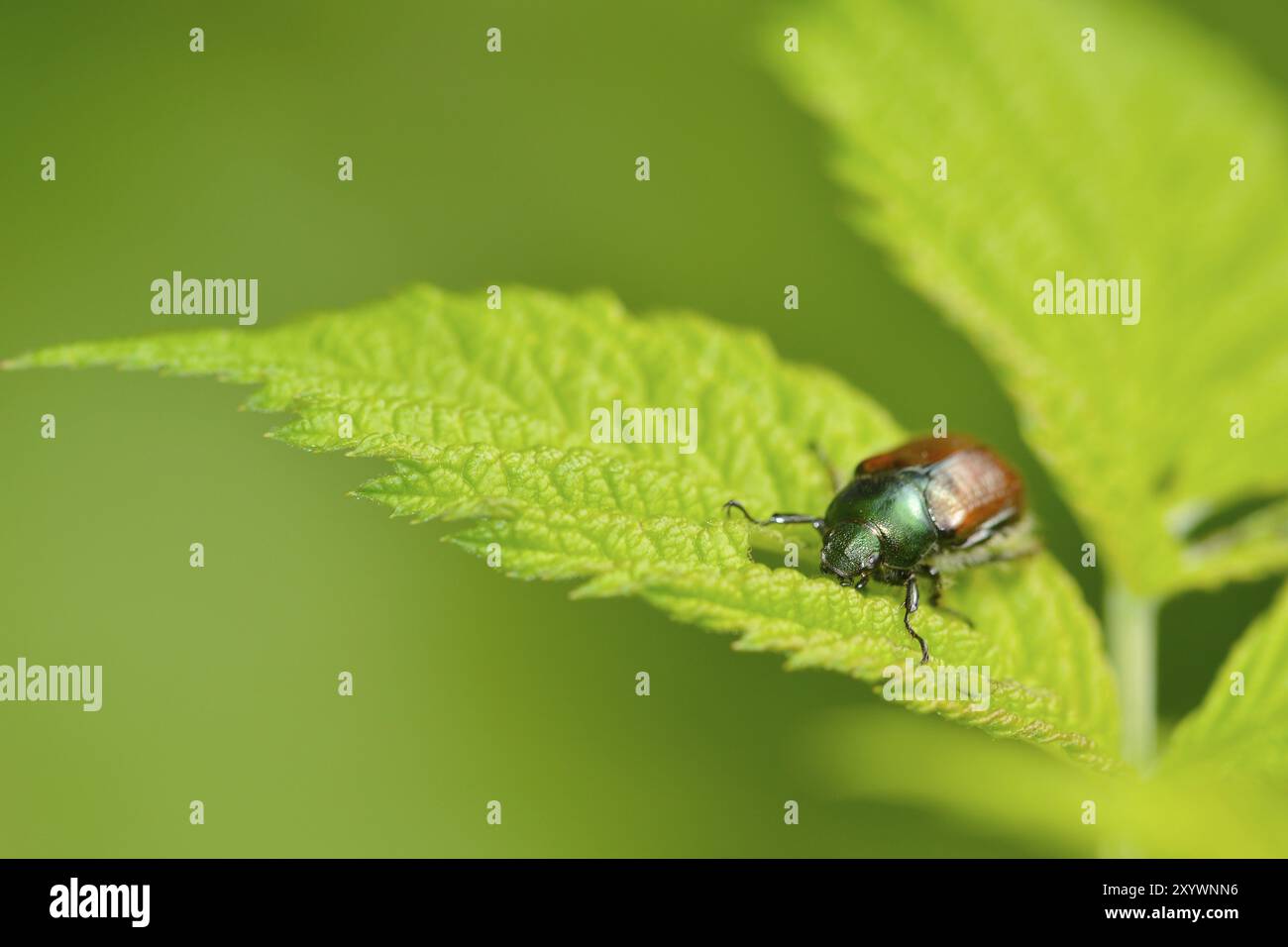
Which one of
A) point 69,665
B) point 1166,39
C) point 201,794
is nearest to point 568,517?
point 1166,39

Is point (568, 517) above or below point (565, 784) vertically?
above

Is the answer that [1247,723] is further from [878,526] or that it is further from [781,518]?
[781,518]

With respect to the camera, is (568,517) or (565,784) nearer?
(568,517)

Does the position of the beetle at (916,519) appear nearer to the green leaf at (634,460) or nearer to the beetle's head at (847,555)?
the beetle's head at (847,555)

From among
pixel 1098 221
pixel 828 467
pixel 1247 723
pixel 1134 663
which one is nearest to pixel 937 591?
pixel 828 467

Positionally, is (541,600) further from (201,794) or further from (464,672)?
(201,794)
